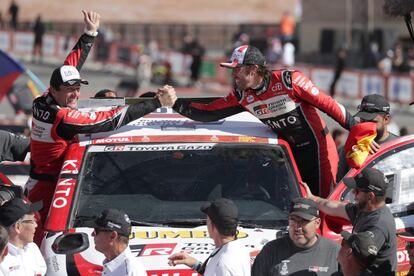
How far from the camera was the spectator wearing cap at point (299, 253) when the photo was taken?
6.51 metres

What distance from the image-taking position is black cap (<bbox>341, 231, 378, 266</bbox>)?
6.09m

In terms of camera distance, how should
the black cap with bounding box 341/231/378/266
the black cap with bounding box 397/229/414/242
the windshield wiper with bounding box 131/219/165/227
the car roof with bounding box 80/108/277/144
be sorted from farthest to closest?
1. the car roof with bounding box 80/108/277/144
2. the black cap with bounding box 397/229/414/242
3. the windshield wiper with bounding box 131/219/165/227
4. the black cap with bounding box 341/231/378/266

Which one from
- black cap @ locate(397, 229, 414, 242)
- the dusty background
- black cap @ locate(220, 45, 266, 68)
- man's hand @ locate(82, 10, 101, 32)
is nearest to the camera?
black cap @ locate(397, 229, 414, 242)

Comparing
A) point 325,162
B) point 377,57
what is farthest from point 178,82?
point 325,162

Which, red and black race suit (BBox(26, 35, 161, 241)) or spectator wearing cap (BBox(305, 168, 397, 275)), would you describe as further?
red and black race suit (BBox(26, 35, 161, 241))

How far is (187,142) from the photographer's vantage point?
7.89 metres

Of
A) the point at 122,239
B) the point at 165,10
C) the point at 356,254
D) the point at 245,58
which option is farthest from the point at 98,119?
the point at 165,10

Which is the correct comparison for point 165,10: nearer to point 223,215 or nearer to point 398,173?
point 398,173

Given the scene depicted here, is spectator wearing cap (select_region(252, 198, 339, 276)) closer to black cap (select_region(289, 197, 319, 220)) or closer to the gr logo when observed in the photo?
black cap (select_region(289, 197, 319, 220))

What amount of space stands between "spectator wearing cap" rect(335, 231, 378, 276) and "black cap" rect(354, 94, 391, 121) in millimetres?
2062

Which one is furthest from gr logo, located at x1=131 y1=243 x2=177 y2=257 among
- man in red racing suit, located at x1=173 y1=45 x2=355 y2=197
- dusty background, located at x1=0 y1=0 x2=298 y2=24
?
dusty background, located at x1=0 y1=0 x2=298 y2=24

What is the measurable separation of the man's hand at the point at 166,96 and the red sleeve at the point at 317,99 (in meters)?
0.86

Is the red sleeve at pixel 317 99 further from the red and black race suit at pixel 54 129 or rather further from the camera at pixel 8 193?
the camera at pixel 8 193

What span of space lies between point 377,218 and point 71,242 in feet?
5.82
